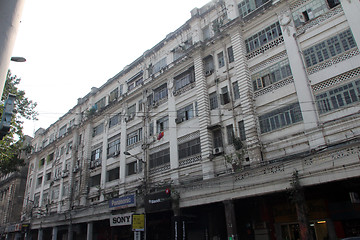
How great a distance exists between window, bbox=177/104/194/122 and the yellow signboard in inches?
313

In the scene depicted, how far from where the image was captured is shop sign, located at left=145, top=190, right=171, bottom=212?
1760 centimetres

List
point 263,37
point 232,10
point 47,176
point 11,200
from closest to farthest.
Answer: point 263,37 → point 232,10 → point 47,176 → point 11,200

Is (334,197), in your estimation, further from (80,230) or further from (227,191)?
(80,230)

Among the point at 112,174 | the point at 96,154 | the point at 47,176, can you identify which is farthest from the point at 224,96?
the point at 47,176

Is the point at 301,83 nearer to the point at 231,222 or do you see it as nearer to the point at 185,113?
the point at 231,222

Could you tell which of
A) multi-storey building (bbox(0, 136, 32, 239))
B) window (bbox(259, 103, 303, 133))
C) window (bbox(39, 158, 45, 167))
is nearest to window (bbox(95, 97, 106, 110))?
window (bbox(39, 158, 45, 167))

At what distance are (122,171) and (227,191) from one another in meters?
13.8

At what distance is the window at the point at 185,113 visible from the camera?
2200 cm

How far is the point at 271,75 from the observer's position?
17938mm

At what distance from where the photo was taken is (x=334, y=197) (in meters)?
14.5

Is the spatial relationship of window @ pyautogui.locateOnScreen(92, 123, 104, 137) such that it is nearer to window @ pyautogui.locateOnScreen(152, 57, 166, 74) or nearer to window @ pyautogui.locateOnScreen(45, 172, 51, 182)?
window @ pyautogui.locateOnScreen(152, 57, 166, 74)

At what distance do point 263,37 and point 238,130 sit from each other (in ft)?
21.8

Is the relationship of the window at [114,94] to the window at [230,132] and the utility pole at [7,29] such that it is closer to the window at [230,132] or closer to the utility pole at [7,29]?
the window at [230,132]

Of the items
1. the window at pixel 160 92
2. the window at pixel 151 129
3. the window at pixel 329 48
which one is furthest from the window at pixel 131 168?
the window at pixel 329 48
